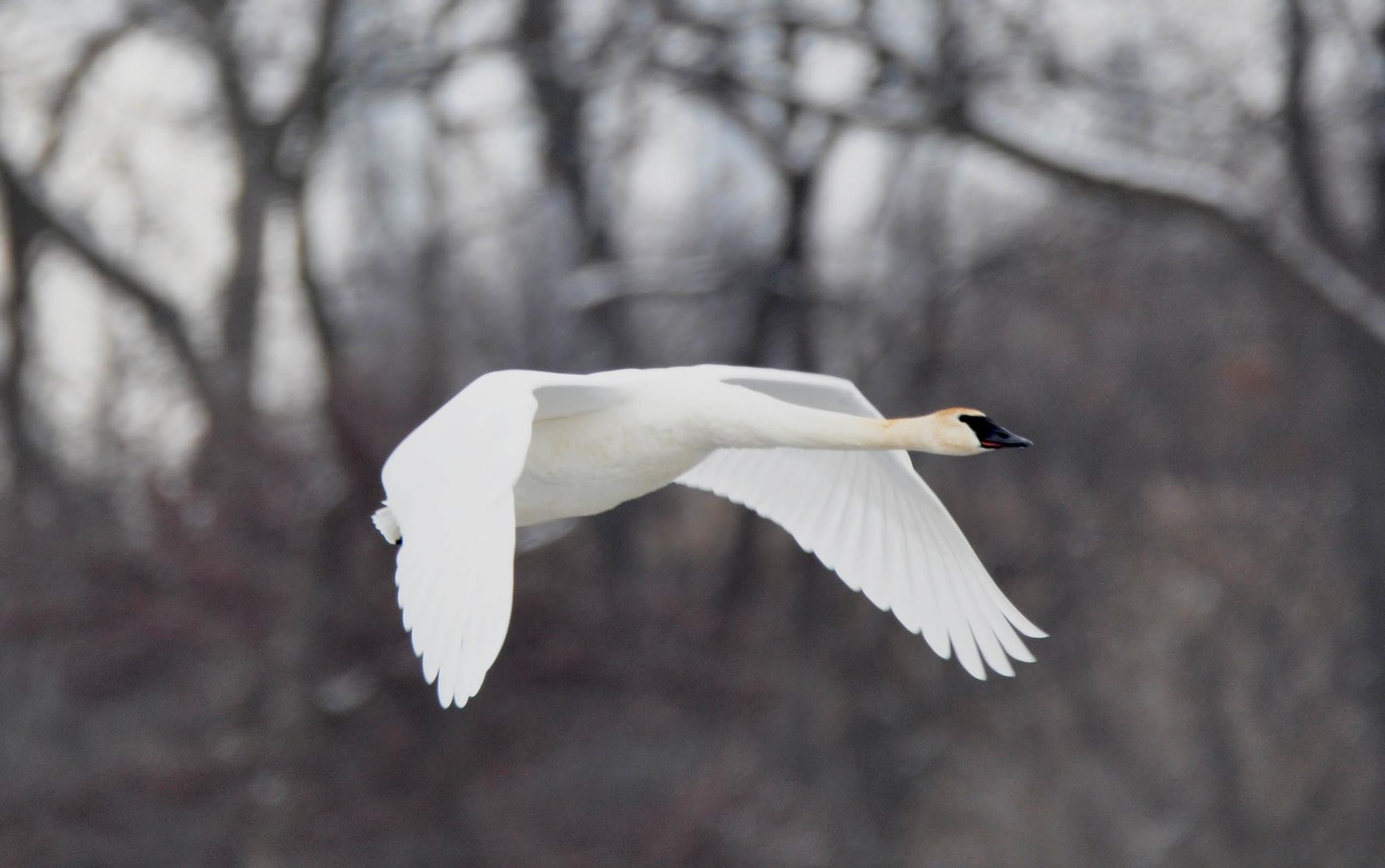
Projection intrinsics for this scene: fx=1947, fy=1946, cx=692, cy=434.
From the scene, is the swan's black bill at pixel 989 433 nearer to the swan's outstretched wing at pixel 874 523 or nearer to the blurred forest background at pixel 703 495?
the swan's outstretched wing at pixel 874 523

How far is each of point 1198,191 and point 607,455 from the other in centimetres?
1088

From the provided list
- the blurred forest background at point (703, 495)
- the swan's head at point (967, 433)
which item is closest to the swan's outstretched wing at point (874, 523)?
the swan's head at point (967, 433)

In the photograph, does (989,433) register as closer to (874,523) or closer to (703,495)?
(874,523)

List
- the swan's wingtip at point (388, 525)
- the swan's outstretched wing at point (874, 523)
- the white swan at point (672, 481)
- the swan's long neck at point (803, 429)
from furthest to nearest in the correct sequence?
the swan's outstretched wing at point (874, 523)
the swan's wingtip at point (388, 525)
the swan's long neck at point (803, 429)
the white swan at point (672, 481)

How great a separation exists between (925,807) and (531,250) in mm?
4808

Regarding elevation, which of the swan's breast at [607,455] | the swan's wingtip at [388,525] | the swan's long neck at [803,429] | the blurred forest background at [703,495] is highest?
the swan's long neck at [803,429]

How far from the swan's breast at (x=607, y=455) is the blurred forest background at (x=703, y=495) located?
8336 mm

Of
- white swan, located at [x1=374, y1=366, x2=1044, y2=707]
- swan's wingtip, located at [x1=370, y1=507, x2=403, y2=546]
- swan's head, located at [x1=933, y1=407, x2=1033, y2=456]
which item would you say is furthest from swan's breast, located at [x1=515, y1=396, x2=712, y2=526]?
swan's head, located at [x1=933, y1=407, x2=1033, y2=456]

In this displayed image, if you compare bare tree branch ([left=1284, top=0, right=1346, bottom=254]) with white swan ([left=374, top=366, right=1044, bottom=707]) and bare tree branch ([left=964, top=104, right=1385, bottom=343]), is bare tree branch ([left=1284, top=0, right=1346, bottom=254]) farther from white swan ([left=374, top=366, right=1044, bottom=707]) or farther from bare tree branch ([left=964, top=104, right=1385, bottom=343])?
white swan ([left=374, top=366, right=1044, bottom=707])

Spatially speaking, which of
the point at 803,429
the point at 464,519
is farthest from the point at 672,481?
the point at 464,519

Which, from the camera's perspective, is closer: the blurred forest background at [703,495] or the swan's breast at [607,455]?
the swan's breast at [607,455]

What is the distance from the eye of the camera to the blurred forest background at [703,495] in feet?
42.0

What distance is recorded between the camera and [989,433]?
375 centimetres

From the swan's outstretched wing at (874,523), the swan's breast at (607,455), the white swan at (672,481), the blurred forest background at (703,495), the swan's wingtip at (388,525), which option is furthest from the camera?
the blurred forest background at (703,495)
